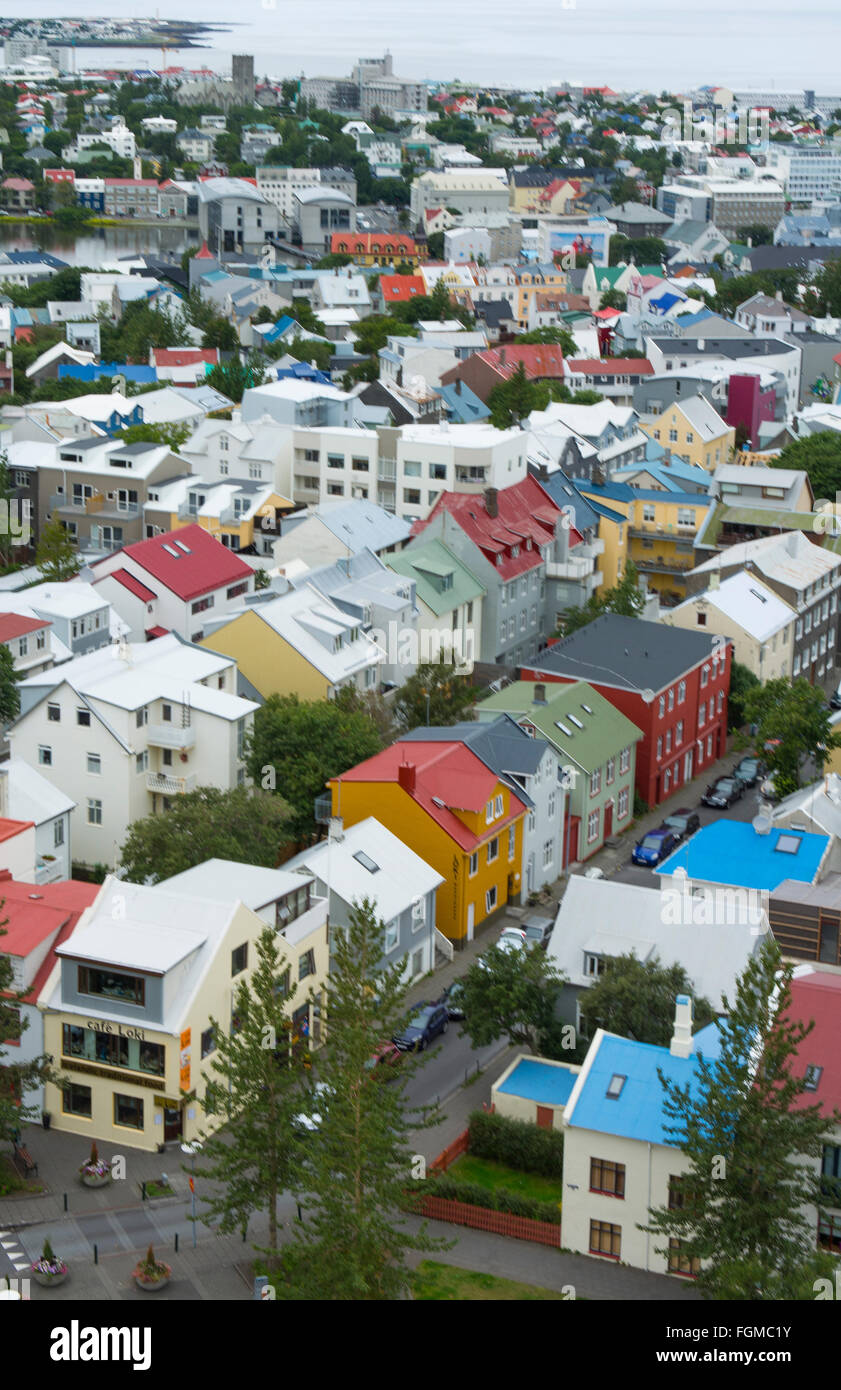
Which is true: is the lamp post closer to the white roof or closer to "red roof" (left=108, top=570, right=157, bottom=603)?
the white roof

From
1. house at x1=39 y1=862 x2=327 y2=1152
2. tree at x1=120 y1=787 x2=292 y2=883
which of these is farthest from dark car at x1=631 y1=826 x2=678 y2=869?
house at x1=39 y1=862 x2=327 y2=1152

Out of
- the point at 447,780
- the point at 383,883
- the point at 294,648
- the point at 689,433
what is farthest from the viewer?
the point at 689,433

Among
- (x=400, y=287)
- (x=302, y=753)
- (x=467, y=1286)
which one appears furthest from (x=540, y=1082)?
(x=400, y=287)

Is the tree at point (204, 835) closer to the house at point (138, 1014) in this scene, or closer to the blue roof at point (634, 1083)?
the house at point (138, 1014)

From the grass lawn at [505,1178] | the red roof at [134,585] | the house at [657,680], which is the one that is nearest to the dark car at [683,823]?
the house at [657,680]

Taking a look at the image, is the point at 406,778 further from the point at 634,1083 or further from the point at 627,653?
the point at 634,1083
